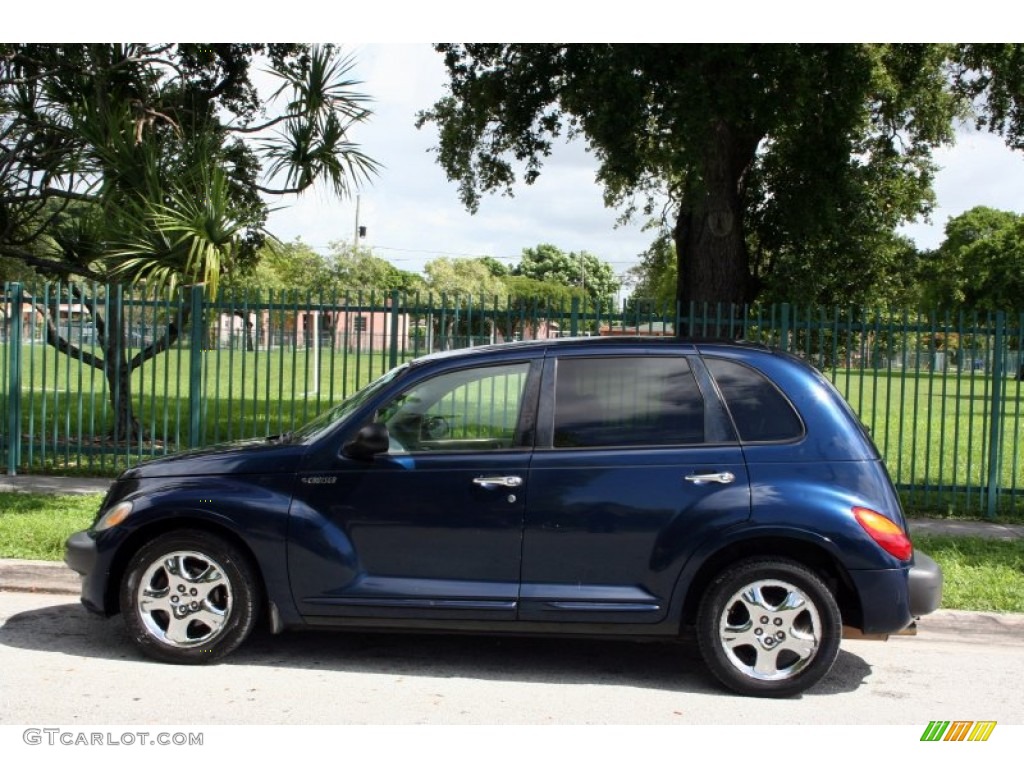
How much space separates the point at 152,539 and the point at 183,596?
13.7 inches

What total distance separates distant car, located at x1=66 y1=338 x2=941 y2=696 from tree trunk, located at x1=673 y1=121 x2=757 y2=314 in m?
9.69

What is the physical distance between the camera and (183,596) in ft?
17.5

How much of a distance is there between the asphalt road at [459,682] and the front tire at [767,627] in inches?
5.4

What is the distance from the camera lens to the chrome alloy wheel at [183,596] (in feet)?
17.5

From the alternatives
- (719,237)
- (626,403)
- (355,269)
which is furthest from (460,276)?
(626,403)

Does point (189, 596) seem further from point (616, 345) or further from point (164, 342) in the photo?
point (164, 342)

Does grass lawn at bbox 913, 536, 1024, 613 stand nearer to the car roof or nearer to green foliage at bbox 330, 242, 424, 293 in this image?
the car roof

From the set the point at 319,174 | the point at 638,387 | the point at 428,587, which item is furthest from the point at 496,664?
the point at 319,174

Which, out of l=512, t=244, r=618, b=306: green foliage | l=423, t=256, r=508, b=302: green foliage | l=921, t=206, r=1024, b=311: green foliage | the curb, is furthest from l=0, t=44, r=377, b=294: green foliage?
l=512, t=244, r=618, b=306: green foliage

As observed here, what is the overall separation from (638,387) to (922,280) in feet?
72.8

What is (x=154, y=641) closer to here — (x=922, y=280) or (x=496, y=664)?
(x=496, y=664)

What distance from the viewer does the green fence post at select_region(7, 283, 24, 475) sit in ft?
37.9

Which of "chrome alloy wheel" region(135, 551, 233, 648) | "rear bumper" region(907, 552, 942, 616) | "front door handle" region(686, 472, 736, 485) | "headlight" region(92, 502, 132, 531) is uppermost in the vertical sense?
"front door handle" region(686, 472, 736, 485)

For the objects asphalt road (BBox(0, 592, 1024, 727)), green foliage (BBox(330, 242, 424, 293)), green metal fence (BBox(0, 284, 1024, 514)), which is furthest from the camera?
green foliage (BBox(330, 242, 424, 293))
